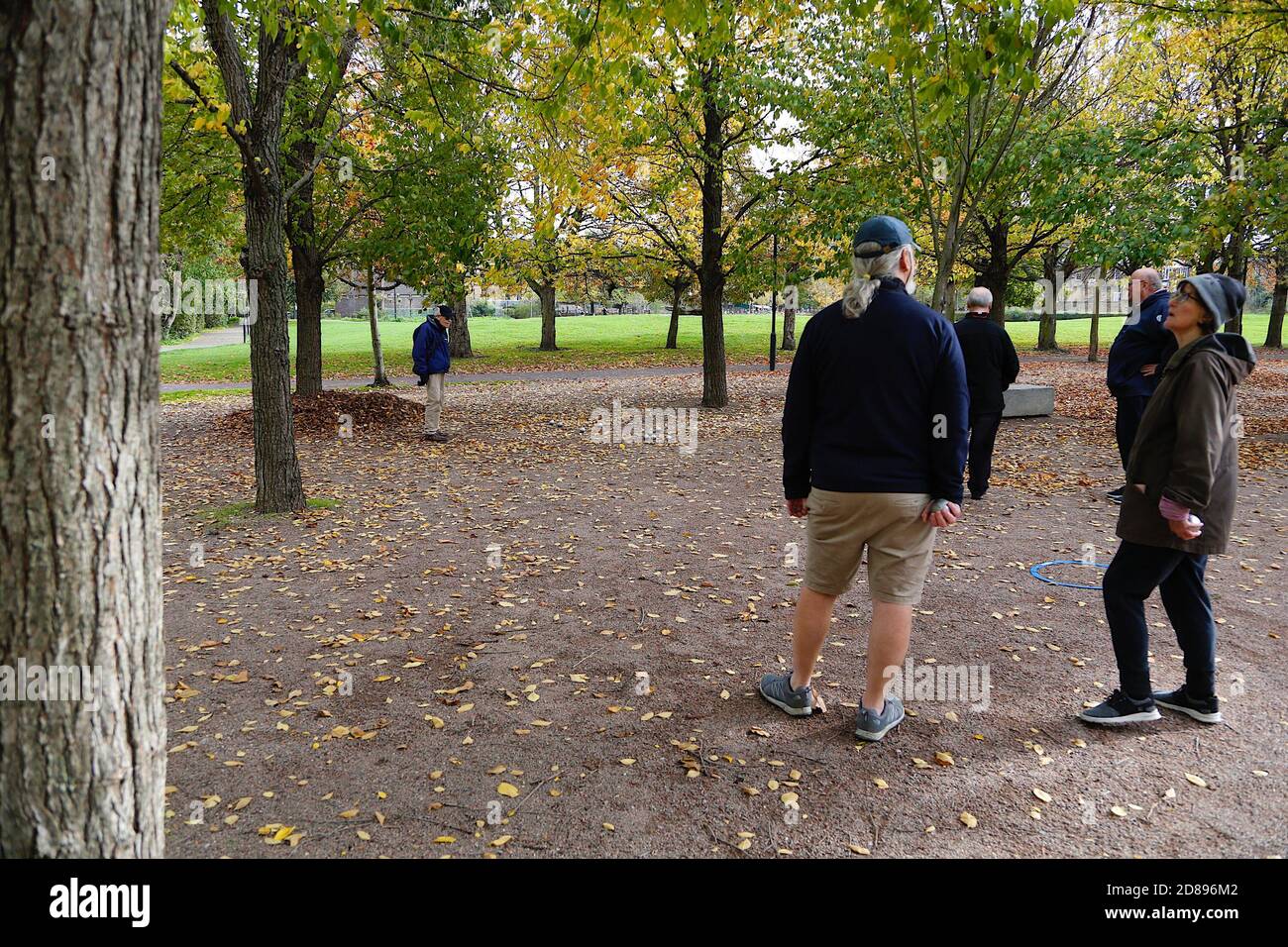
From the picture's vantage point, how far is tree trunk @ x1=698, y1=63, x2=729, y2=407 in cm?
1532

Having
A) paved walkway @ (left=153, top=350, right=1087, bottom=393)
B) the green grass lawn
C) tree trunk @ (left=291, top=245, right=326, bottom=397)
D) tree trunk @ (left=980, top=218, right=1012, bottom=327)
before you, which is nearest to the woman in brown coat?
tree trunk @ (left=291, top=245, right=326, bottom=397)

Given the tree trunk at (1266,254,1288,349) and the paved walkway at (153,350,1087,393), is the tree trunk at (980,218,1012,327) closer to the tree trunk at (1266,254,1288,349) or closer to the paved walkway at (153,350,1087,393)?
the paved walkway at (153,350,1087,393)

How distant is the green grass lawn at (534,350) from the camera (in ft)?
97.7

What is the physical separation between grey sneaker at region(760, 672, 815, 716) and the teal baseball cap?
2.08 metres

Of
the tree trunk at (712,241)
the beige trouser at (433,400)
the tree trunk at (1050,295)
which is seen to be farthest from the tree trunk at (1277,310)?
the beige trouser at (433,400)

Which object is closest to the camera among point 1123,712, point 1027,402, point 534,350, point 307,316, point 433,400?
point 1123,712

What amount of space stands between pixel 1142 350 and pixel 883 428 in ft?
18.4

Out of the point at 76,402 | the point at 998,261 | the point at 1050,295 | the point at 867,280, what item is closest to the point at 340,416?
the point at 867,280

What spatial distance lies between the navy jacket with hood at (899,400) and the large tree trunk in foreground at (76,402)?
243 centimetres

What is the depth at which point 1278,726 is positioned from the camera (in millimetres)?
4086

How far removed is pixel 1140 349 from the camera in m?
7.89

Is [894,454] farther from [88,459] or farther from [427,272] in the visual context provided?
[427,272]

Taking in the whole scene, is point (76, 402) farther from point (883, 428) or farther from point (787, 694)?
point (787, 694)

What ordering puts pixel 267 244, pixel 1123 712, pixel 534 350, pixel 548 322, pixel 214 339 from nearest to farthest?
pixel 1123 712
pixel 267 244
pixel 534 350
pixel 548 322
pixel 214 339
